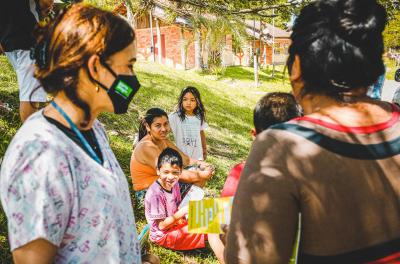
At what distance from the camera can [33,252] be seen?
1.16 metres

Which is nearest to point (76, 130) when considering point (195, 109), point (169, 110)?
point (195, 109)

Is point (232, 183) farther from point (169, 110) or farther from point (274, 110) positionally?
point (169, 110)

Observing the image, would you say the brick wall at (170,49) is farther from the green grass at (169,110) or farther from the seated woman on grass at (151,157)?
the seated woman on grass at (151,157)

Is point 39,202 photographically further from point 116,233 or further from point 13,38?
point 13,38

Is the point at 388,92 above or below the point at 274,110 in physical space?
below

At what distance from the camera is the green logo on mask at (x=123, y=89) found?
146 cm

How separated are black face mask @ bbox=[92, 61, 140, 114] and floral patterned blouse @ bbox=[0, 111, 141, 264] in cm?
25

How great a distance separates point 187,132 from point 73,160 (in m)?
3.69

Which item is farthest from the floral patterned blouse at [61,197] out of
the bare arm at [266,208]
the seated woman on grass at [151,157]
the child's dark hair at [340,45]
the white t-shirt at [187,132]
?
the white t-shirt at [187,132]

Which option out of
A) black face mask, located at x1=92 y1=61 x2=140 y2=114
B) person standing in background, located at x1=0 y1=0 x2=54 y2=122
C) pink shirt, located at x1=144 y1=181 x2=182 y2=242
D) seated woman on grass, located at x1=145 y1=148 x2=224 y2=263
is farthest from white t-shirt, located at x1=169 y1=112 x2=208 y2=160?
black face mask, located at x1=92 y1=61 x2=140 y2=114

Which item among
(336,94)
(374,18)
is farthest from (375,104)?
(374,18)

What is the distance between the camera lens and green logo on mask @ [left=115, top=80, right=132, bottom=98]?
57.5 inches

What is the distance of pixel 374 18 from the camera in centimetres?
113

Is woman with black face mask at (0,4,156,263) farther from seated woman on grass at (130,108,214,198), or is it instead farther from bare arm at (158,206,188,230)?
seated woman on grass at (130,108,214,198)
